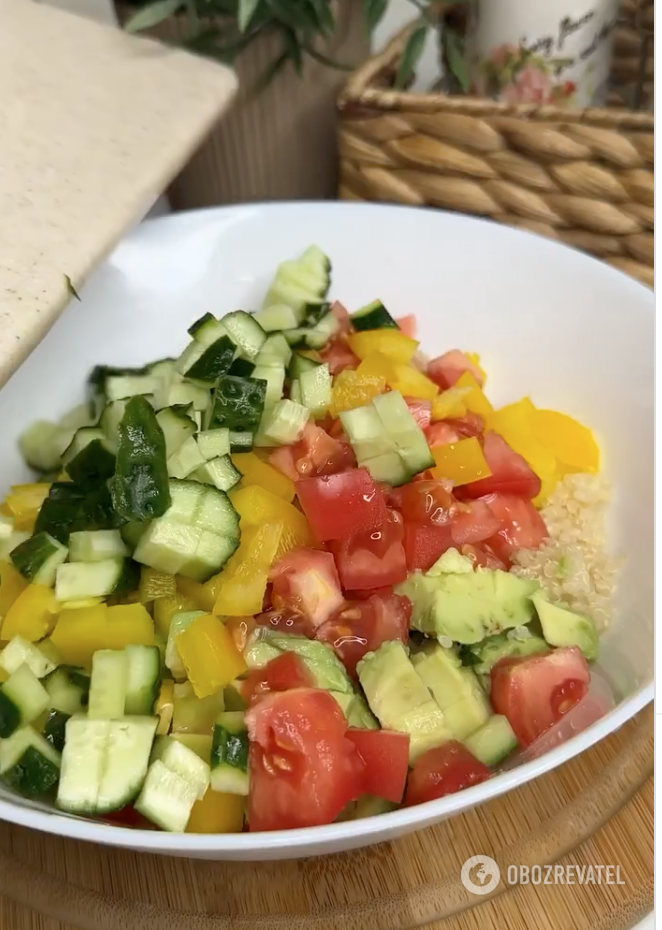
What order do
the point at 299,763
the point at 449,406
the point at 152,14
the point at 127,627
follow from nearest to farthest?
1. the point at 299,763
2. the point at 127,627
3. the point at 449,406
4. the point at 152,14

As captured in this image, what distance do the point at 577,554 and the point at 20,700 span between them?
1.94 ft

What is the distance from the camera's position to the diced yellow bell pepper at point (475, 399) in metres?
1.01

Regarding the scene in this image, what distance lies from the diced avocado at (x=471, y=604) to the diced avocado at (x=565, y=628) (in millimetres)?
13

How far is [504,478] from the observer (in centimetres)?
92

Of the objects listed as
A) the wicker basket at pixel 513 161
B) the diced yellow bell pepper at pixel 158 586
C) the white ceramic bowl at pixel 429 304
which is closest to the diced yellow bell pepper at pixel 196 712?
the diced yellow bell pepper at pixel 158 586

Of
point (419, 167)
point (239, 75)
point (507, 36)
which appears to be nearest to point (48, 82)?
point (239, 75)

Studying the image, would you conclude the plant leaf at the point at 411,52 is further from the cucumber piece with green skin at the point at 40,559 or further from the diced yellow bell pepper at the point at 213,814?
the diced yellow bell pepper at the point at 213,814

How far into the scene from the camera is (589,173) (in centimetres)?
111

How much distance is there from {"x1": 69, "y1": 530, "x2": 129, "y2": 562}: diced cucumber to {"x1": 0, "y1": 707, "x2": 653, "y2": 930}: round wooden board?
271 millimetres

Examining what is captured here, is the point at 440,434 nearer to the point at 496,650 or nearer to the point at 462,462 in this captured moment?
the point at 462,462

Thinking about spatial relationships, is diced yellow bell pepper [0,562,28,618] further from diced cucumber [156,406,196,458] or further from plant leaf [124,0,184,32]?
plant leaf [124,0,184,32]

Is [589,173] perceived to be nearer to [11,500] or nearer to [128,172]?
[128,172]

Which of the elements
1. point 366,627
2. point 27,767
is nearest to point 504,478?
point 366,627

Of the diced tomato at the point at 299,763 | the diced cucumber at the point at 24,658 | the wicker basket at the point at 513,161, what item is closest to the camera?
the diced tomato at the point at 299,763
